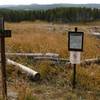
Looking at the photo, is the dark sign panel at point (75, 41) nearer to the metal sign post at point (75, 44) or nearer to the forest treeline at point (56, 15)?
the metal sign post at point (75, 44)

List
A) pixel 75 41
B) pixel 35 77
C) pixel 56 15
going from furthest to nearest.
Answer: pixel 56 15, pixel 35 77, pixel 75 41

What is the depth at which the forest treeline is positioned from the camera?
60.9 m

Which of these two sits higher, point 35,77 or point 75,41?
point 75,41

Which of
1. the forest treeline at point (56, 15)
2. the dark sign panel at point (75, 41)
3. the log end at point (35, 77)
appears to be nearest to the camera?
the dark sign panel at point (75, 41)

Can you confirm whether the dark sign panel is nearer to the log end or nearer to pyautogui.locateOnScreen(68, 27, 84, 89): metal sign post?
pyautogui.locateOnScreen(68, 27, 84, 89): metal sign post

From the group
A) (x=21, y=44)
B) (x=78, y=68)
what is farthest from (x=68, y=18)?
(x=78, y=68)

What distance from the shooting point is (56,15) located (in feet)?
206

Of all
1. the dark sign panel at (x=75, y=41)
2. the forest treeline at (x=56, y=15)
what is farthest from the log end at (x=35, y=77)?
the forest treeline at (x=56, y=15)

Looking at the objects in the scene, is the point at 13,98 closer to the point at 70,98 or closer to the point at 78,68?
the point at 70,98

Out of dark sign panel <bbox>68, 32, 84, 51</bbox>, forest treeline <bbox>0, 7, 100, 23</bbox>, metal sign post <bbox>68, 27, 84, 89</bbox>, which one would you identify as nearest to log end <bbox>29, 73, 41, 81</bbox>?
metal sign post <bbox>68, 27, 84, 89</bbox>

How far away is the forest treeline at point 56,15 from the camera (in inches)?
2399

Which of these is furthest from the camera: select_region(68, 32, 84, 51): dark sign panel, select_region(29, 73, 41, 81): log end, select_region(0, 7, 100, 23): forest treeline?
select_region(0, 7, 100, 23): forest treeline

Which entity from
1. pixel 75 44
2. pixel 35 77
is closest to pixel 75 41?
pixel 75 44

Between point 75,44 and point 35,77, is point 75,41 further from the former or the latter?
point 35,77
